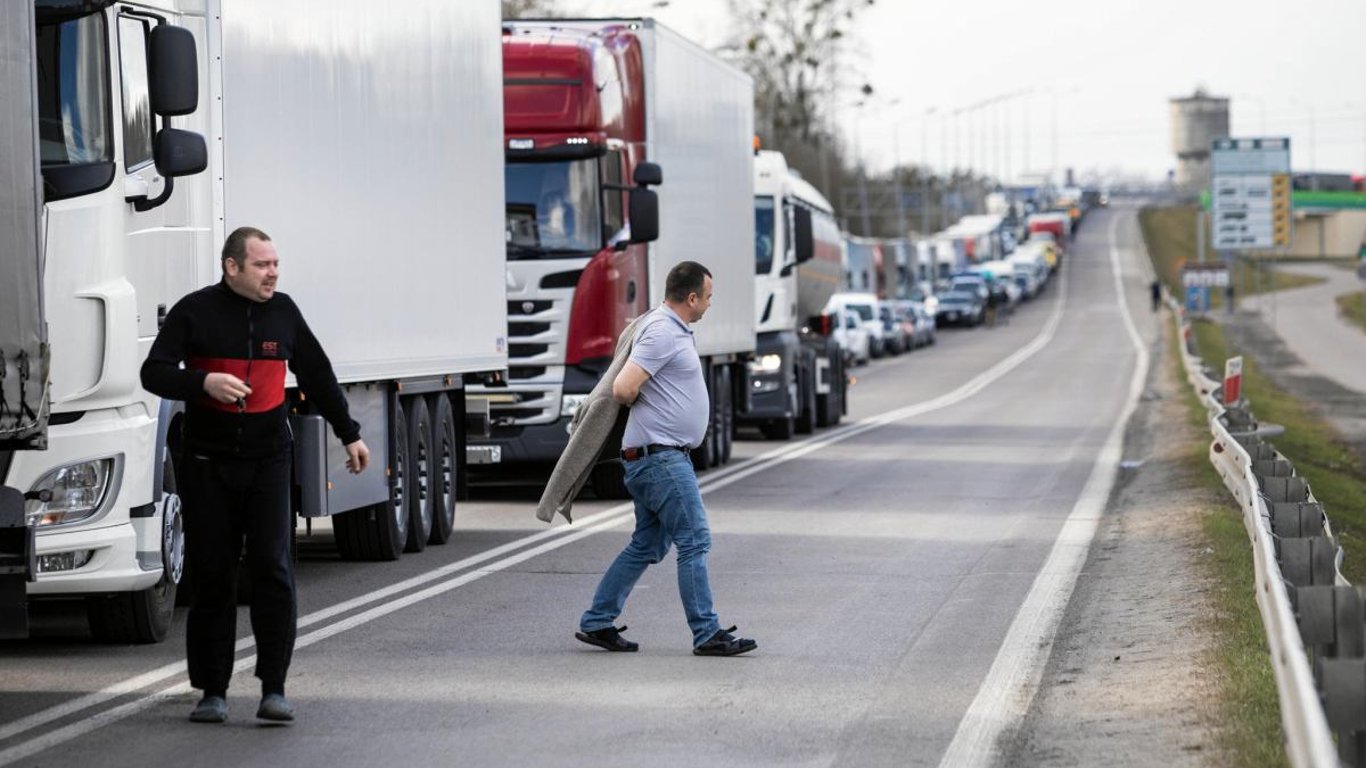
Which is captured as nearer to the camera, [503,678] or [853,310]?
[503,678]

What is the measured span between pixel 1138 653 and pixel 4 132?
17.4ft

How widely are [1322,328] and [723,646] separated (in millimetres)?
79878

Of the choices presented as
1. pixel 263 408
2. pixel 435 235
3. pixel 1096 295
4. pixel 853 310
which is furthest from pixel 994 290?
pixel 263 408

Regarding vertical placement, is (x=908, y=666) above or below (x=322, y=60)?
below

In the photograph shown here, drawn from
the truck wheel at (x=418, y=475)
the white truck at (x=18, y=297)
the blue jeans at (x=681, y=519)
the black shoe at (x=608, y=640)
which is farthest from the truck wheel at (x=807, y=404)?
the white truck at (x=18, y=297)

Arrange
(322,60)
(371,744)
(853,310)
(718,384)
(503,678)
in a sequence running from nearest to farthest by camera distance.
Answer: (371,744) → (503,678) → (322,60) → (718,384) → (853,310)

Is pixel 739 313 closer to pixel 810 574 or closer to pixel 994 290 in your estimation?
pixel 810 574

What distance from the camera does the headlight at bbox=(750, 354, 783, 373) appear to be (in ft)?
97.9

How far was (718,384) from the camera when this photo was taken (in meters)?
25.3

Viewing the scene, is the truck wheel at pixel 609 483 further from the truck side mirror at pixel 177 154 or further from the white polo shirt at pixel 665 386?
the truck side mirror at pixel 177 154

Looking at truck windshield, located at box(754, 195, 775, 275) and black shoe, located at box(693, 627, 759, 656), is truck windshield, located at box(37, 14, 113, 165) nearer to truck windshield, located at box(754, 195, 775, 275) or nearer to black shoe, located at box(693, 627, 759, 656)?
black shoe, located at box(693, 627, 759, 656)

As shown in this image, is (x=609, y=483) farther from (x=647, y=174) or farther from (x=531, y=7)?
(x=531, y=7)

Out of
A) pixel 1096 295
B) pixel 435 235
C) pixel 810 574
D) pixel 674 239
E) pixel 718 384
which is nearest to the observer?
pixel 810 574

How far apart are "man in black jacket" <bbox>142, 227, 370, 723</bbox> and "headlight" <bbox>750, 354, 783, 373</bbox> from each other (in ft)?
68.5
